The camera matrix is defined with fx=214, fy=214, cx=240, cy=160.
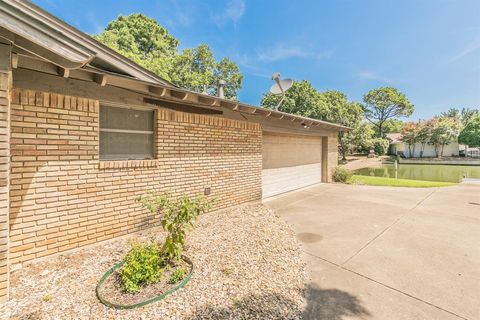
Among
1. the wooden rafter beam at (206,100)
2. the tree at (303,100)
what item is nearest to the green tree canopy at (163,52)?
the tree at (303,100)

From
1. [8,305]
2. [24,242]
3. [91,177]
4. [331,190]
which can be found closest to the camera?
[8,305]

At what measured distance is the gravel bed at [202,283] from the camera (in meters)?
2.29

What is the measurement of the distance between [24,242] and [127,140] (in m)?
2.24

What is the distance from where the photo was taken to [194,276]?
2.91 metres

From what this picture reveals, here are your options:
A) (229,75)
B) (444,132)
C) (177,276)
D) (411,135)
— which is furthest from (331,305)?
(411,135)

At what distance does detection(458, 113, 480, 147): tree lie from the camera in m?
29.4

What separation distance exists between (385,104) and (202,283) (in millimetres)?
45936

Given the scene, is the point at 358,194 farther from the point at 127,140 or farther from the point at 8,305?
the point at 8,305

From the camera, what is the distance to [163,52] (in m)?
25.4

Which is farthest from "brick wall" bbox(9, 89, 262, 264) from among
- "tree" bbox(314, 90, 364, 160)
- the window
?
"tree" bbox(314, 90, 364, 160)

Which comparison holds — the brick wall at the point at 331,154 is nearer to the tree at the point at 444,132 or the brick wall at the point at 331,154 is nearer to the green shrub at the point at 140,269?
the green shrub at the point at 140,269

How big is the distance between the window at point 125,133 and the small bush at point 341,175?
32.4 feet

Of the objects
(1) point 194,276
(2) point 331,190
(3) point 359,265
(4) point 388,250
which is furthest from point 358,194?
(1) point 194,276

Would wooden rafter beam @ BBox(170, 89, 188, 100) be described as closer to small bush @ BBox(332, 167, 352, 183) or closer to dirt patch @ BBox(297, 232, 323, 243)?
dirt patch @ BBox(297, 232, 323, 243)
